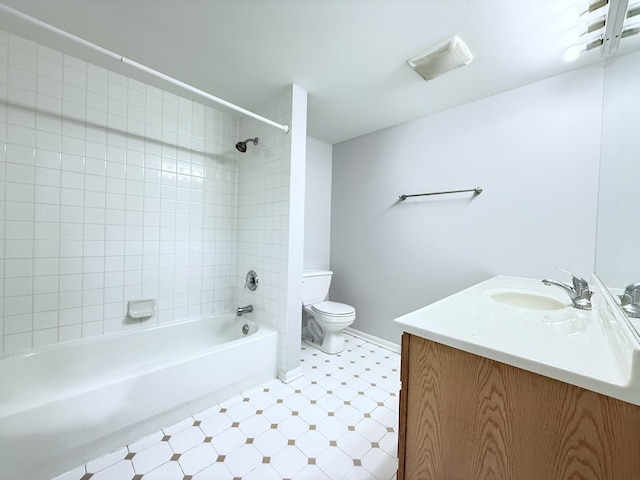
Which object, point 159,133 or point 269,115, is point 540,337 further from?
point 159,133

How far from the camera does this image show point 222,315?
2277 millimetres

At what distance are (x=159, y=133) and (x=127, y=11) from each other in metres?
0.82

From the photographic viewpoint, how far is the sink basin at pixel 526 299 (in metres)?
1.26

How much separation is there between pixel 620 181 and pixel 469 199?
3.21 ft

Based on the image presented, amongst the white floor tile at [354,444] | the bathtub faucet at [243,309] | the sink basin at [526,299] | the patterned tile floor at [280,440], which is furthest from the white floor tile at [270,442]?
the sink basin at [526,299]

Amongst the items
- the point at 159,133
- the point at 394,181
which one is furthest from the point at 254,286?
the point at 394,181

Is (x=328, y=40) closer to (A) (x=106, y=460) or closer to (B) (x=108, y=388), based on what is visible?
(B) (x=108, y=388)

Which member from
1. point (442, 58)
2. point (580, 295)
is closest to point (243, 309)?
point (580, 295)

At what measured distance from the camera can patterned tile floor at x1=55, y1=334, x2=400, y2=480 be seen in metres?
1.15

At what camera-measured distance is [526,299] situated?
1.35 metres

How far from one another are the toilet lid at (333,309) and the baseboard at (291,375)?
513mm

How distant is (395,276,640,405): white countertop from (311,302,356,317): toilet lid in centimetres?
123

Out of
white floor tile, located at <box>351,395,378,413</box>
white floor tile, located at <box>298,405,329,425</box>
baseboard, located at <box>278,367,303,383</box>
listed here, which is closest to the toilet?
baseboard, located at <box>278,367,303,383</box>

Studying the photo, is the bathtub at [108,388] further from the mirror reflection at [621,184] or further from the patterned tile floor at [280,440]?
the mirror reflection at [621,184]
